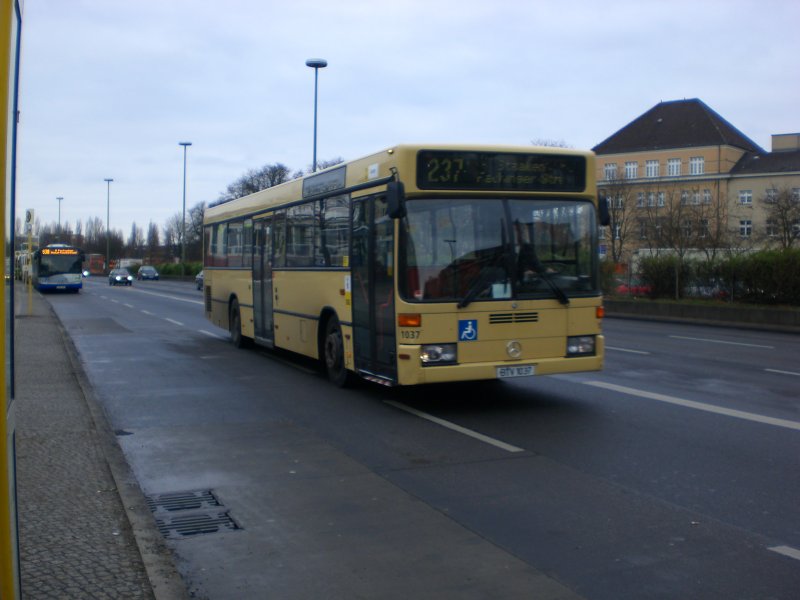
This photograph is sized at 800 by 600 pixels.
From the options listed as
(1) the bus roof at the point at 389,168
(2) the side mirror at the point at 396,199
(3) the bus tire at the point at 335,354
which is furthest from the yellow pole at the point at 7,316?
(3) the bus tire at the point at 335,354

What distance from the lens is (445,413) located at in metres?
10.2

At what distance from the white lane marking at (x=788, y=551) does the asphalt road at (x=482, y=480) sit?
2 centimetres

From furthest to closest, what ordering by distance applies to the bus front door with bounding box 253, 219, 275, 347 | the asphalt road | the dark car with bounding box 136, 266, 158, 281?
the dark car with bounding box 136, 266, 158, 281 < the bus front door with bounding box 253, 219, 275, 347 < the asphalt road

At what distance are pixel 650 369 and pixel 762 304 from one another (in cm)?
1550

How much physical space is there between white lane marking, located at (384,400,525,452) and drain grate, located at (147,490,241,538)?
2851 millimetres

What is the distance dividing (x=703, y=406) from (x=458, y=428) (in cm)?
311

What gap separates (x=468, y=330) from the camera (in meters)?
9.82

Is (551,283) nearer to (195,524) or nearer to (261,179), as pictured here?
(195,524)

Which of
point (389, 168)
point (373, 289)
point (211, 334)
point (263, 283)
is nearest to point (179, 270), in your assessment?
point (211, 334)

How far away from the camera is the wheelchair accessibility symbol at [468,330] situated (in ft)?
32.1

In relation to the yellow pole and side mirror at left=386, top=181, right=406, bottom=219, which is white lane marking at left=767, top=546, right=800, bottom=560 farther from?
side mirror at left=386, top=181, right=406, bottom=219

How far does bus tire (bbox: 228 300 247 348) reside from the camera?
17938mm

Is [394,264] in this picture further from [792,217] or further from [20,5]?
[792,217]

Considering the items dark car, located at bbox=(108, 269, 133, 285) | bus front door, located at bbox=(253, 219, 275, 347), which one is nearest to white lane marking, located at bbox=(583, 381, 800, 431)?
bus front door, located at bbox=(253, 219, 275, 347)
